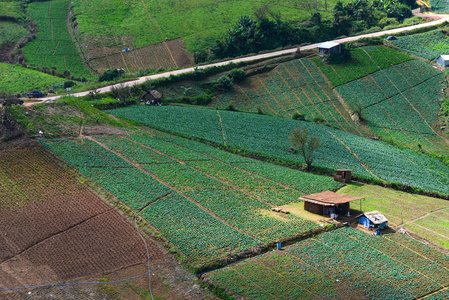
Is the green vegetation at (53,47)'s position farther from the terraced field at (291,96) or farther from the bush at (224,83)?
the terraced field at (291,96)

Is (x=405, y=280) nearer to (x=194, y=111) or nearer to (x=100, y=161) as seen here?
(x=100, y=161)

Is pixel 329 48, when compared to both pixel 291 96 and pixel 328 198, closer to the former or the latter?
pixel 291 96

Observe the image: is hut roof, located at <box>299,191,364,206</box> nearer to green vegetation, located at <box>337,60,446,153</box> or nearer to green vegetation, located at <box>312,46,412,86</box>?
green vegetation, located at <box>337,60,446,153</box>

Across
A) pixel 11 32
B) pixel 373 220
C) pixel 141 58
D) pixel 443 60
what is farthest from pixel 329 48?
pixel 11 32

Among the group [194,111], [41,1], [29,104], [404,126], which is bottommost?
[404,126]

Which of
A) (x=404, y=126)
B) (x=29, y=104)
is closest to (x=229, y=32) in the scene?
(x=404, y=126)

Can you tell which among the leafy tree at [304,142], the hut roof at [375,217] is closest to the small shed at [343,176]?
the leafy tree at [304,142]

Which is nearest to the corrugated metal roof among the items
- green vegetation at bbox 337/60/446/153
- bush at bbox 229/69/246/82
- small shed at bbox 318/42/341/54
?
small shed at bbox 318/42/341/54
